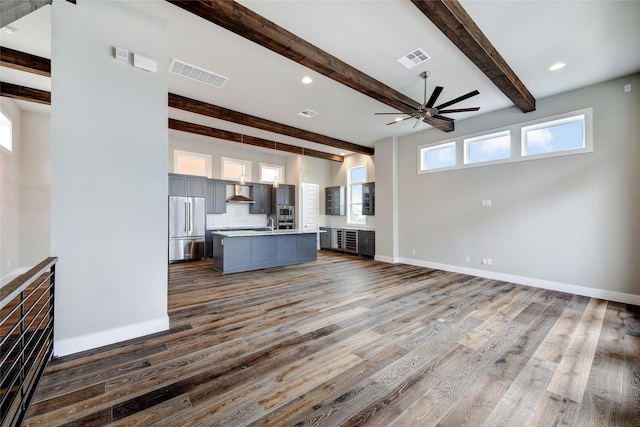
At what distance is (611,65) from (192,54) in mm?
5667

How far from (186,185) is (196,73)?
13.0 feet

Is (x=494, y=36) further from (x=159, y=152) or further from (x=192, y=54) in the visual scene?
(x=159, y=152)

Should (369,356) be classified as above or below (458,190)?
below

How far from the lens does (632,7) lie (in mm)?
2654

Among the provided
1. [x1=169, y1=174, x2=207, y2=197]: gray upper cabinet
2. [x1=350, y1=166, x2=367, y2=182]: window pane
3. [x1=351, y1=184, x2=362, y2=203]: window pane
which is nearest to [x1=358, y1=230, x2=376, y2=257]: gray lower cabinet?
[x1=351, y1=184, x2=362, y2=203]: window pane

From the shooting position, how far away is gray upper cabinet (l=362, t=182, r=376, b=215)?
7986 mm

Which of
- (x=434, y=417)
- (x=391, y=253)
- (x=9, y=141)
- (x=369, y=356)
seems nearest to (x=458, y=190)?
(x=391, y=253)

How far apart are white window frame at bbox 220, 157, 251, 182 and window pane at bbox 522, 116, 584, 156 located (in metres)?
7.13

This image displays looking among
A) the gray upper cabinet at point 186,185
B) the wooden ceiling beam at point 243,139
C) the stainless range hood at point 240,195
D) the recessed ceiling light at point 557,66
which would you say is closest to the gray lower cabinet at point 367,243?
the wooden ceiling beam at point 243,139

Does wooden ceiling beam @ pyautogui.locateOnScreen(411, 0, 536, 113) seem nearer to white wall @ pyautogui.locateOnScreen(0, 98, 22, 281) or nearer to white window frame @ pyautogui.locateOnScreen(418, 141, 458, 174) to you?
white window frame @ pyautogui.locateOnScreen(418, 141, 458, 174)

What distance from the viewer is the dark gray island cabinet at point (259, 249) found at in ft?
18.5

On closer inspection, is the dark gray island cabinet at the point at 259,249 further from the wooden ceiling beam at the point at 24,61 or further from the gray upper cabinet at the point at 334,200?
the wooden ceiling beam at the point at 24,61

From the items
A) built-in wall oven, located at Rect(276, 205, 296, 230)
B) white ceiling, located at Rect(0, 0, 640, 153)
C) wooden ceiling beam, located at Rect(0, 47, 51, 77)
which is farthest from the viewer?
built-in wall oven, located at Rect(276, 205, 296, 230)

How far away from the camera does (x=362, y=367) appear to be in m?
2.24
